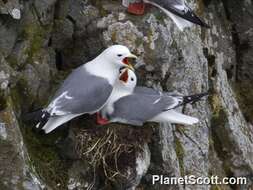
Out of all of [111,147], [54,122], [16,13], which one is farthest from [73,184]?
[16,13]

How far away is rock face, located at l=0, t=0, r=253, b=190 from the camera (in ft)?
21.1

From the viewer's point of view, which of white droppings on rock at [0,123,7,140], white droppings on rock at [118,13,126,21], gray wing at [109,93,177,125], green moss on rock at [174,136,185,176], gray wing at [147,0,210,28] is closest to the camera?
white droppings on rock at [0,123,7,140]

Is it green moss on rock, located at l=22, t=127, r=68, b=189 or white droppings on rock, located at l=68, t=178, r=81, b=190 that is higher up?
green moss on rock, located at l=22, t=127, r=68, b=189

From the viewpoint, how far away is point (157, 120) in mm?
6863

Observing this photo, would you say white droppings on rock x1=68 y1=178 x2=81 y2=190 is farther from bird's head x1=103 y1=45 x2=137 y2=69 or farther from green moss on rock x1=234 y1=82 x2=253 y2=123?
green moss on rock x1=234 y1=82 x2=253 y2=123

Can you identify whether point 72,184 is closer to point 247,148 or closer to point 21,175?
point 21,175

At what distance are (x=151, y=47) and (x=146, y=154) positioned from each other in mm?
1081

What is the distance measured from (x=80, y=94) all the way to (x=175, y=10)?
1386 millimetres

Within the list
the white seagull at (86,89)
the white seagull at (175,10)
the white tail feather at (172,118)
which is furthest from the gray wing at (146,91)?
the white seagull at (175,10)

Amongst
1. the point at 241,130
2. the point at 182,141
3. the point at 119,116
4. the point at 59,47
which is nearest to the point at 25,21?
the point at 59,47

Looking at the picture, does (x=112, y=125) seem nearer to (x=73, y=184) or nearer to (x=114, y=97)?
(x=114, y=97)

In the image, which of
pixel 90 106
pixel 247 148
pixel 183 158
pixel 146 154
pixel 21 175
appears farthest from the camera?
pixel 247 148

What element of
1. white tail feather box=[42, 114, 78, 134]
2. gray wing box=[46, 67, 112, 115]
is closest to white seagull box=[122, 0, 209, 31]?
gray wing box=[46, 67, 112, 115]

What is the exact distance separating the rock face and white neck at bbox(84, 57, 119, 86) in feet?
1.49
